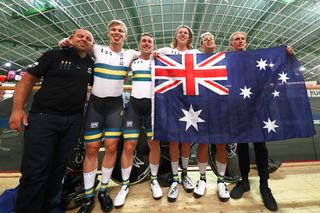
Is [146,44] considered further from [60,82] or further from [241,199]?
[241,199]

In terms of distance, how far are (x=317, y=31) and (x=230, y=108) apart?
19016 mm

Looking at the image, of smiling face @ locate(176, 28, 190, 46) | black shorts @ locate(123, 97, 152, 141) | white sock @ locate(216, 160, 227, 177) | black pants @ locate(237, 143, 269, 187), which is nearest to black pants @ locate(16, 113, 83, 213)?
black shorts @ locate(123, 97, 152, 141)

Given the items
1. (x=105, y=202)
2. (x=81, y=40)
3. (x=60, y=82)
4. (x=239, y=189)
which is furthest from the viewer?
(x=239, y=189)

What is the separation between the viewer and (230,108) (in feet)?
7.18

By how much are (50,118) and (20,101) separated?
1.03ft

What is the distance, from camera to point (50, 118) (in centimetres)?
176

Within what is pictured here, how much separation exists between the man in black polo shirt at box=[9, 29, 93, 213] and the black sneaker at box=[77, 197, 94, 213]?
0.25 metres

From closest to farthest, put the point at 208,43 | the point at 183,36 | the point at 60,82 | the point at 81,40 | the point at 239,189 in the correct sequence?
1. the point at 60,82
2. the point at 81,40
3. the point at 239,189
4. the point at 183,36
5. the point at 208,43

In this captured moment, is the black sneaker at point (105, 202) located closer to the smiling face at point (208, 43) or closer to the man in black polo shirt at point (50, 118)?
the man in black polo shirt at point (50, 118)

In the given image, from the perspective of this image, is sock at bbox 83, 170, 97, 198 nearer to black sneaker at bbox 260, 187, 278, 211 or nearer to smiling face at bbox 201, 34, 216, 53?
black sneaker at bbox 260, 187, 278, 211

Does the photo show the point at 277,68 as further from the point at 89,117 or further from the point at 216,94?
the point at 89,117

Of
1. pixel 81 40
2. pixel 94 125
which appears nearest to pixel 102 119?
pixel 94 125

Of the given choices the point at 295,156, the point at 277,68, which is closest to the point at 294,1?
the point at 295,156

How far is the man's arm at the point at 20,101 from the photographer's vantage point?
1745mm
